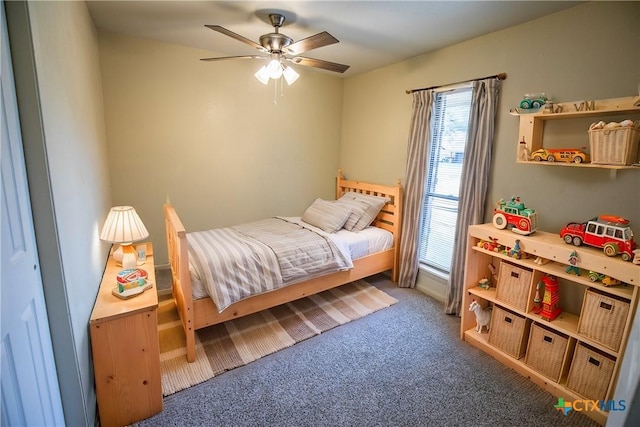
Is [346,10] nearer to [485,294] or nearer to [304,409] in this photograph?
[485,294]

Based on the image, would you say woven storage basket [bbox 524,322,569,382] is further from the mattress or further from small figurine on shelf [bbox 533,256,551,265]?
the mattress

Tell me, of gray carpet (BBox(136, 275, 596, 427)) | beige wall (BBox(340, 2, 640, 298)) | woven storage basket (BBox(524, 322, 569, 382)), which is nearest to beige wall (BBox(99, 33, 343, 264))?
beige wall (BBox(340, 2, 640, 298))

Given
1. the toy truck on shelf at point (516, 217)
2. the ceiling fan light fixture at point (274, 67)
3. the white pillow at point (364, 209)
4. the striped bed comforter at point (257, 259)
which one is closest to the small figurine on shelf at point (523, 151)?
the toy truck on shelf at point (516, 217)

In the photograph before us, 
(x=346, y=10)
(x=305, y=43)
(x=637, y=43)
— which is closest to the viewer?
(x=637, y=43)

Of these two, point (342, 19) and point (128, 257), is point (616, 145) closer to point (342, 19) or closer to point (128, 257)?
point (342, 19)

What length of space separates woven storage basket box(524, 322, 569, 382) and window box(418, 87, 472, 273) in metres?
1.04

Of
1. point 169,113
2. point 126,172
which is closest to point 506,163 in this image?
point 169,113

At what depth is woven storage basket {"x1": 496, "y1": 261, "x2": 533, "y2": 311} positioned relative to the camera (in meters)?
2.06

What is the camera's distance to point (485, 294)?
2.33m

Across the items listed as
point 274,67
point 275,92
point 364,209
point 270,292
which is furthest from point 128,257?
point 275,92

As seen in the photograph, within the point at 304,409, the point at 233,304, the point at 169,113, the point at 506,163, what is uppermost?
the point at 169,113

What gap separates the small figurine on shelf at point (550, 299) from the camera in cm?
198

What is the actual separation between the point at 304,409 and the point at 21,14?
2.20 meters

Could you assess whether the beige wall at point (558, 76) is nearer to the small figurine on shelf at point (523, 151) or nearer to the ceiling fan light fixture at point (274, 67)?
the small figurine on shelf at point (523, 151)
